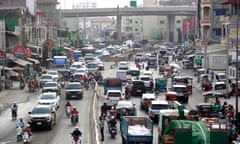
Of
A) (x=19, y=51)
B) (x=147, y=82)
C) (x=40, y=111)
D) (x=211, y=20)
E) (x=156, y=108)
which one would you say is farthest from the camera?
(x=211, y=20)

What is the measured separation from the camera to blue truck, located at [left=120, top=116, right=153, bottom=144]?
28906 mm

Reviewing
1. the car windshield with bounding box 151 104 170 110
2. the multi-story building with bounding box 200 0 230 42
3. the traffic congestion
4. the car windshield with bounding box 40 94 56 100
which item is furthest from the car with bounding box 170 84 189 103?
the multi-story building with bounding box 200 0 230 42

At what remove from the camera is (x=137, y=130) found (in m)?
30.0

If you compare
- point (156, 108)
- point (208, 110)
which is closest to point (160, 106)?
point (156, 108)

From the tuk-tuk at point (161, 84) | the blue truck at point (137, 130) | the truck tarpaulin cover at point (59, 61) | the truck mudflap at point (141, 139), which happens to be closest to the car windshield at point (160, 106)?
the blue truck at point (137, 130)

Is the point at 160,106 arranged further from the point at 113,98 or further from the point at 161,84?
the point at 161,84

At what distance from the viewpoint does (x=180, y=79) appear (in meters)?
60.4

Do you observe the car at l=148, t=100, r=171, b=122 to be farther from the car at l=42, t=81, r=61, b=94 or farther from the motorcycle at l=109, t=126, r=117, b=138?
the car at l=42, t=81, r=61, b=94

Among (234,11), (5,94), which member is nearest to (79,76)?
(5,94)

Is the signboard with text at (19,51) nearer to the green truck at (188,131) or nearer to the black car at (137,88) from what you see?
the black car at (137,88)

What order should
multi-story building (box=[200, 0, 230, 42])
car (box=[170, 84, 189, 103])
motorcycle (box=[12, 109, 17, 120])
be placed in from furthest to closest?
multi-story building (box=[200, 0, 230, 42]) < car (box=[170, 84, 189, 103]) < motorcycle (box=[12, 109, 17, 120])

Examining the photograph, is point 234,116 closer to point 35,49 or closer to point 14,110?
point 14,110

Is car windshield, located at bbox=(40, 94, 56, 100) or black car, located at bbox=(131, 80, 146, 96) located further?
black car, located at bbox=(131, 80, 146, 96)

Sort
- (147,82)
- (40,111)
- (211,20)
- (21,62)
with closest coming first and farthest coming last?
(40,111) → (147,82) → (21,62) → (211,20)
